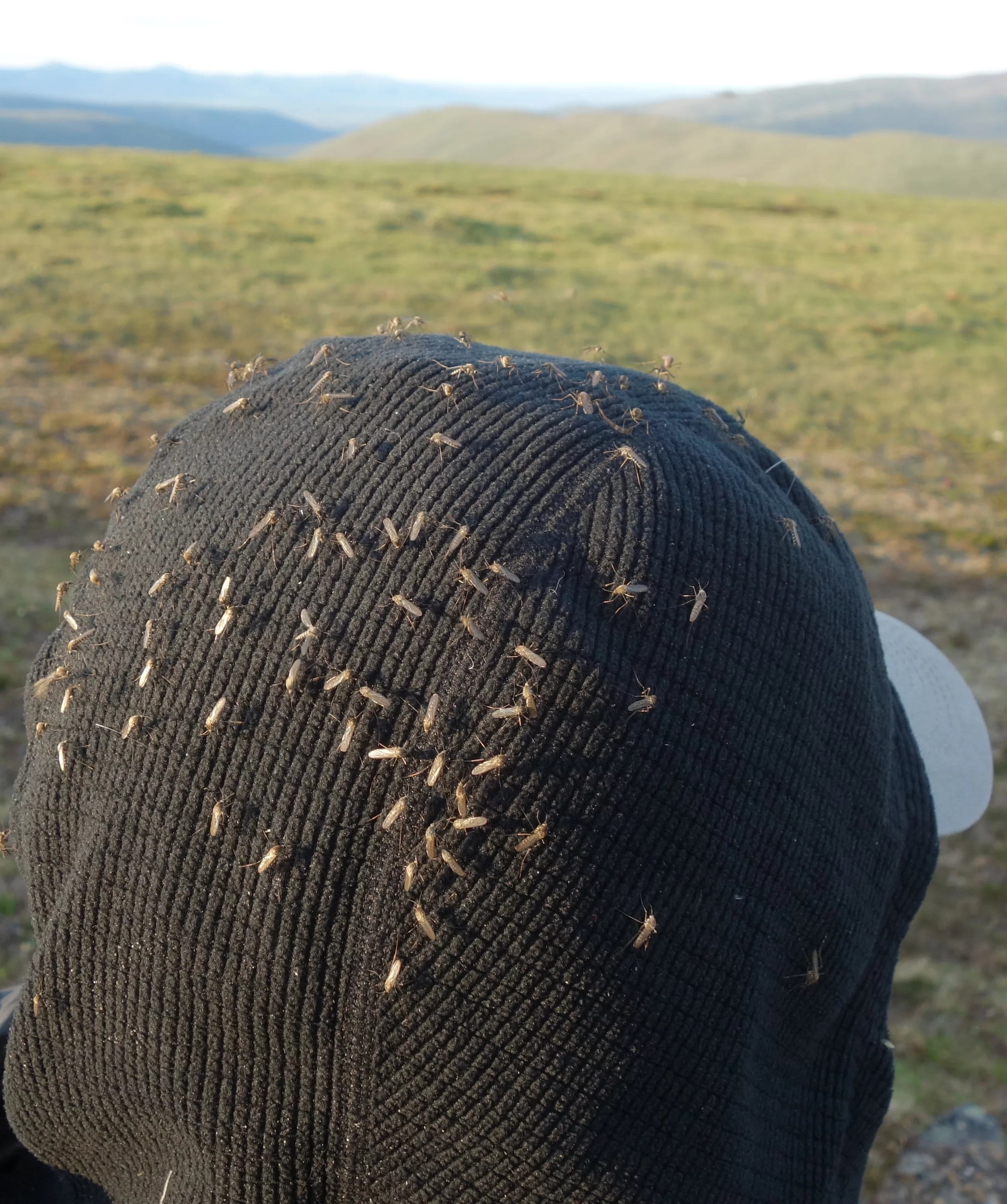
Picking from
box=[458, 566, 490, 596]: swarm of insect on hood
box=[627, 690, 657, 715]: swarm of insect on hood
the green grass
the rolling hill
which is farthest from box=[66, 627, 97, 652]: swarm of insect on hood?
the rolling hill

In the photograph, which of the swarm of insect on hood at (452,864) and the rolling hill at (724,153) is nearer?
the swarm of insect on hood at (452,864)

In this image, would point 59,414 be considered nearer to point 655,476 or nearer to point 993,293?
point 655,476

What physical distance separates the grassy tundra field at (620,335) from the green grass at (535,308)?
89mm

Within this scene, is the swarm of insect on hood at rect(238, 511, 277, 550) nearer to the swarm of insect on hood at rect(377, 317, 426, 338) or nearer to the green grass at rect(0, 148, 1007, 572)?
the swarm of insect on hood at rect(377, 317, 426, 338)

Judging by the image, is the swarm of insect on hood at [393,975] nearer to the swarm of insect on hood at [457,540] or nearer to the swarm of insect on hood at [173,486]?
the swarm of insect on hood at [457,540]

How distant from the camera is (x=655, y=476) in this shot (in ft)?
5.38

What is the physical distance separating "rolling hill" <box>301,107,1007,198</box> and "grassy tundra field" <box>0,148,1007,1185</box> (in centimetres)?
4462

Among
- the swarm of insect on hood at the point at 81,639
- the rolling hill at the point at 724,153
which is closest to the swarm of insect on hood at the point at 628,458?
the swarm of insect on hood at the point at 81,639

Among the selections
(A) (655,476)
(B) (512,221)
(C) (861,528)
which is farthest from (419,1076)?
(B) (512,221)

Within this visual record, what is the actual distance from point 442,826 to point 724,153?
117694mm

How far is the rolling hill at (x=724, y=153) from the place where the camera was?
9206cm

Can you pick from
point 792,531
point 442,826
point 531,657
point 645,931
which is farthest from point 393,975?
point 792,531

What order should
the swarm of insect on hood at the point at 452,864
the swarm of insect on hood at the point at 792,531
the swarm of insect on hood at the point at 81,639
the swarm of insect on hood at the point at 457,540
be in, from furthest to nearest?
the swarm of insect on hood at the point at 792,531
the swarm of insect on hood at the point at 81,639
the swarm of insect on hood at the point at 457,540
the swarm of insect on hood at the point at 452,864

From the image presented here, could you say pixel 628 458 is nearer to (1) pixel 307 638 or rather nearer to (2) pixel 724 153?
(1) pixel 307 638
